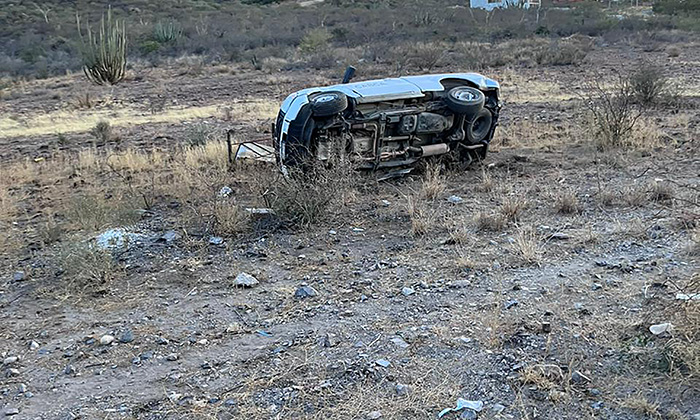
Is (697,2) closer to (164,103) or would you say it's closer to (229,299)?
(164,103)

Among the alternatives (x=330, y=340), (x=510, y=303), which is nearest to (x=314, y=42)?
(x=510, y=303)

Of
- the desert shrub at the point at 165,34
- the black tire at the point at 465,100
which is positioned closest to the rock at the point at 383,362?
the black tire at the point at 465,100

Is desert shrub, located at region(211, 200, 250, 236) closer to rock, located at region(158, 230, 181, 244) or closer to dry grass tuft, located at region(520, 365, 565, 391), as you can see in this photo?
rock, located at region(158, 230, 181, 244)

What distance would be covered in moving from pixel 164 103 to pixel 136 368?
50.2ft

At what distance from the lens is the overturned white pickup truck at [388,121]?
308 inches

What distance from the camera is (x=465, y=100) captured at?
859 centimetres

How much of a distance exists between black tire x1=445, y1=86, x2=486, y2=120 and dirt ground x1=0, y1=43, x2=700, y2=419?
0.83 meters

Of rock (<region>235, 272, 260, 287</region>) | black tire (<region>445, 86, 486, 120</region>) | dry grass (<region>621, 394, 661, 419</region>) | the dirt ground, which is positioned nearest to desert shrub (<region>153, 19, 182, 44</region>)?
the dirt ground

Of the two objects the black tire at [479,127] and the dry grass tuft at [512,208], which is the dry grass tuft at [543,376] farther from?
the black tire at [479,127]

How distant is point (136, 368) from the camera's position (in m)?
4.55

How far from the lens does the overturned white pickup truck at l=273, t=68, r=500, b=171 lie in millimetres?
7828

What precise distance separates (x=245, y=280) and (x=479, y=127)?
14.9 ft

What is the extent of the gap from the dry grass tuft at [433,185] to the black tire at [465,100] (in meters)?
0.78

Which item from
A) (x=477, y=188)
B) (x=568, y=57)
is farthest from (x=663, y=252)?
(x=568, y=57)
